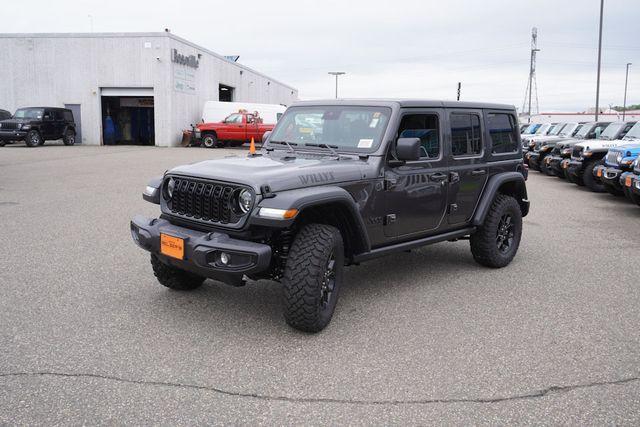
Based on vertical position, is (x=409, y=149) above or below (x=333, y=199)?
above

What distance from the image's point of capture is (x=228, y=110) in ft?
103

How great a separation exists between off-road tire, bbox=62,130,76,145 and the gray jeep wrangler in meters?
25.7

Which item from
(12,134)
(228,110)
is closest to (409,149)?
(12,134)

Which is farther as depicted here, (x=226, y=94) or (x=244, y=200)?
(x=226, y=94)

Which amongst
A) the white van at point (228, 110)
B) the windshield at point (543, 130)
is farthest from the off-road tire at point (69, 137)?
the windshield at point (543, 130)

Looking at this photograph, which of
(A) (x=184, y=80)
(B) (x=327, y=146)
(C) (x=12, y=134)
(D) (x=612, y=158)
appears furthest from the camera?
(A) (x=184, y=80)

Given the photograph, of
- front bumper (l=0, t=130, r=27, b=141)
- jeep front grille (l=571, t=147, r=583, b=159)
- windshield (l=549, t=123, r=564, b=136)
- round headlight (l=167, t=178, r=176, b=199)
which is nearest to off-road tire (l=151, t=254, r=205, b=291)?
round headlight (l=167, t=178, r=176, b=199)

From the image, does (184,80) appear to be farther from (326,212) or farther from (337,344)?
(337,344)

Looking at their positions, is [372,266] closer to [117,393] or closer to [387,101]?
[387,101]

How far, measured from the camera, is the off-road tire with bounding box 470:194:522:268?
603 cm

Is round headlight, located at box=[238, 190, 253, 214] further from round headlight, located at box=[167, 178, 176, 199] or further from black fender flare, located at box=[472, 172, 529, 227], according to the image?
black fender flare, located at box=[472, 172, 529, 227]

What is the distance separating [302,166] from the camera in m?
4.49

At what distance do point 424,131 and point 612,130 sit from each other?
460 inches

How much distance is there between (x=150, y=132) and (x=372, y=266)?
3041cm
